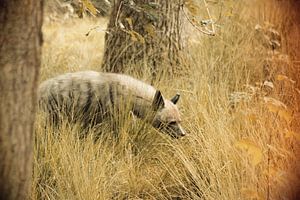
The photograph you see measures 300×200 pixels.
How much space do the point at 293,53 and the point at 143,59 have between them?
1669mm

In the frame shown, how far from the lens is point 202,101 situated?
198 inches

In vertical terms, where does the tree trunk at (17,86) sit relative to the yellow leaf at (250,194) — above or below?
above

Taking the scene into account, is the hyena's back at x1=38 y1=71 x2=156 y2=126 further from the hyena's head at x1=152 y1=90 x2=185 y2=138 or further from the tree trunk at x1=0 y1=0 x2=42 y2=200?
the tree trunk at x1=0 y1=0 x2=42 y2=200

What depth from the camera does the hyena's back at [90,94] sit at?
5.01 metres

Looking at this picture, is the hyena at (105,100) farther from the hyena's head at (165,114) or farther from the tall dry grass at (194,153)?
the tall dry grass at (194,153)

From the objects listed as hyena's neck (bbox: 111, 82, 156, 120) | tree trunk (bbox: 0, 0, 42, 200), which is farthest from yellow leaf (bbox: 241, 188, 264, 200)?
hyena's neck (bbox: 111, 82, 156, 120)

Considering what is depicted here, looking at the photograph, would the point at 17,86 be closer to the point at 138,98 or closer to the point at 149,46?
the point at 138,98

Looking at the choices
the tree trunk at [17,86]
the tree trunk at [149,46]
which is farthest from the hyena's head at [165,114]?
the tree trunk at [17,86]

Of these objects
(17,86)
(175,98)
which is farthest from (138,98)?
(17,86)

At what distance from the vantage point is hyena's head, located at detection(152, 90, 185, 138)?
4.95 meters

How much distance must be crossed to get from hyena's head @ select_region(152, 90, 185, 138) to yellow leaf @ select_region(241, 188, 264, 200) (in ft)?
5.29

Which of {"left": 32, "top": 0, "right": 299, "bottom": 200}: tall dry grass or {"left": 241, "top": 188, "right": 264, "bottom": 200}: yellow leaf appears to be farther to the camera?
{"left": 32, "top": 0, "right": 299, "bottom": 200}: tall dry grass

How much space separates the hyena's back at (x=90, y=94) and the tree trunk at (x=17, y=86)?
2.52 meters

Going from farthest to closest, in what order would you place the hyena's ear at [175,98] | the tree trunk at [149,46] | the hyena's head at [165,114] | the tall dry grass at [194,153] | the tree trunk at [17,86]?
the tree trunk at [149,46]
the hyena's ear at [175,98]
the hyena's head at [165,114]
the tall dry grass at [194,153]
the tree trunk at [17,86]
